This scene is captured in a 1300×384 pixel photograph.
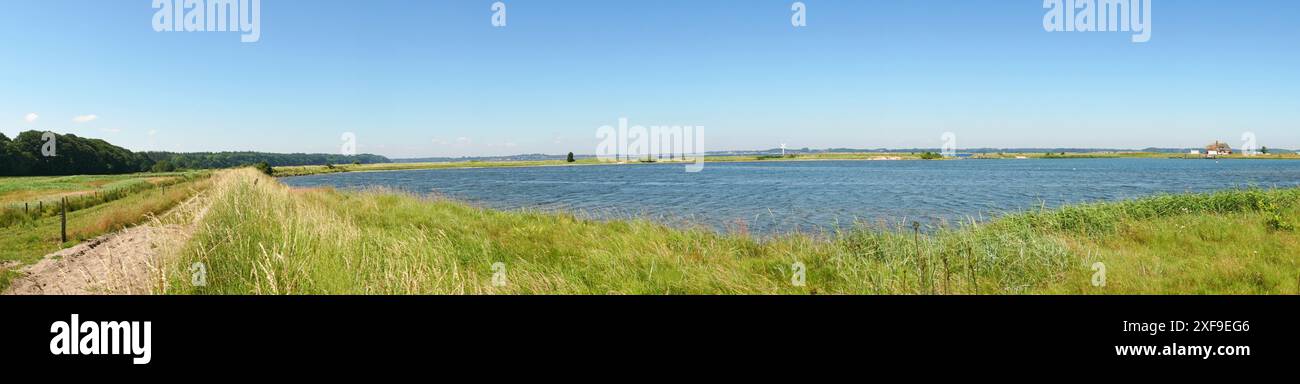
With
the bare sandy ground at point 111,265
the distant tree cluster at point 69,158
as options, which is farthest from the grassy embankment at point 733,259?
the distant tree cluster at point 69,158

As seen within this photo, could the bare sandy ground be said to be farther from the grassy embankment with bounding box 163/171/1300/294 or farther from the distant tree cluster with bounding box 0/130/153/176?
the distant tree cluster with bounding box 0/130/153/176

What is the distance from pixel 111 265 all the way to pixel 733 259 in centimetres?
889

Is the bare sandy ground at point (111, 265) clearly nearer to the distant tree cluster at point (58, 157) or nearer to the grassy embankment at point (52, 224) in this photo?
the grassy embankment at point (52, 224)

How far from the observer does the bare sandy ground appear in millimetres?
5988

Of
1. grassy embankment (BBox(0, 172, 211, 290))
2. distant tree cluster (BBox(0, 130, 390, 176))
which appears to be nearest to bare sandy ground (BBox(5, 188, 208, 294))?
grassy embankment (BBox(0, 172, 211, 290))

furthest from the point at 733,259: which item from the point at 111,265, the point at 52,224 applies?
the point at 52,224

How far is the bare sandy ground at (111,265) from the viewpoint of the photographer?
5.99 m

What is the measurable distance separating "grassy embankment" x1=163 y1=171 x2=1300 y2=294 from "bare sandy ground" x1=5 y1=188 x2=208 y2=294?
31 centimetres

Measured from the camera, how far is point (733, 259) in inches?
374

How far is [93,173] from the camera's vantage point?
59.7m

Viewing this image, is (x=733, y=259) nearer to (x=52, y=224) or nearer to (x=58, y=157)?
(x=52, y=224)
